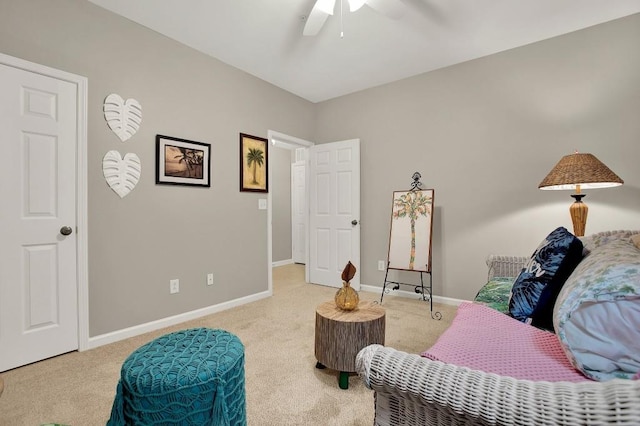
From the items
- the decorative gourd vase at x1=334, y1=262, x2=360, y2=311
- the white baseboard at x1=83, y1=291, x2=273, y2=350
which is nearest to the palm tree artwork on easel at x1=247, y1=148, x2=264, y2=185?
the white baseboard at x1=83, y1=291, x2=273, y2=350

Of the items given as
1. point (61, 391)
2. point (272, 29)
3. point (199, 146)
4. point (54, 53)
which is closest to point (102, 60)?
point (54, 53)

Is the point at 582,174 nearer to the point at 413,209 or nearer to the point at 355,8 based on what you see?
the point at 413,209

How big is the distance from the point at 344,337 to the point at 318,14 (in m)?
2.19

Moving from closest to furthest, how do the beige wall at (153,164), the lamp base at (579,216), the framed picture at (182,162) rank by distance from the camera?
the beige wall at (153,164)
the lamp base at (579,216)
the framed picture at (182,162)

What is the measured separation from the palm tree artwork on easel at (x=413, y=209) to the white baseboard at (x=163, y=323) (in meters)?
1.85

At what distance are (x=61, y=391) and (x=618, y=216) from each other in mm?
4322

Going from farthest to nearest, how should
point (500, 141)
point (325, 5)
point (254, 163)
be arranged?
point (254, 163), point (500, 141), point (325, 5)

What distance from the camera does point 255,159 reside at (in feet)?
12.5

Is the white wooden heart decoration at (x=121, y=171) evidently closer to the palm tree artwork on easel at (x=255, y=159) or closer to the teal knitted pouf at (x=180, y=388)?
the palm tree artwork on easel at (x=255, y=159)

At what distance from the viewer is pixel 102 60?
2.54 meters

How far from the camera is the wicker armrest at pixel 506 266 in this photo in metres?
2.47

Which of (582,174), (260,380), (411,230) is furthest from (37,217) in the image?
(582,174)

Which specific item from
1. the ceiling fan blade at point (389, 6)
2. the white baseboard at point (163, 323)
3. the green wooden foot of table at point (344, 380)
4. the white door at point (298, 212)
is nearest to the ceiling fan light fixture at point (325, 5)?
the ceiling fan blade at point (389, 6)

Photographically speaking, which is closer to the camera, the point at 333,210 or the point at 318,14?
the point at 318,14
